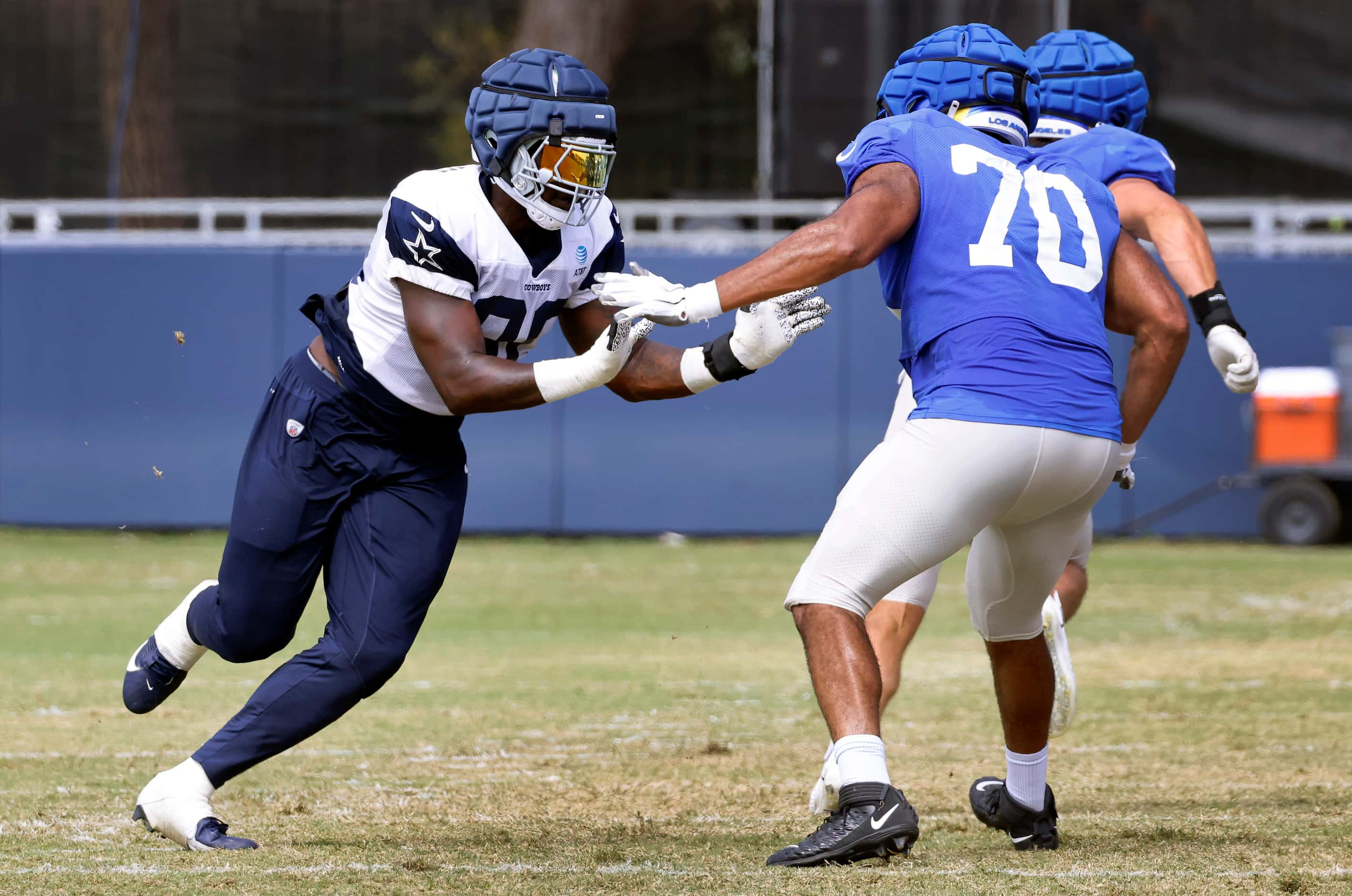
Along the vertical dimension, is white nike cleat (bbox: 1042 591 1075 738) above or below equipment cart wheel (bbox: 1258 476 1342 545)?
above

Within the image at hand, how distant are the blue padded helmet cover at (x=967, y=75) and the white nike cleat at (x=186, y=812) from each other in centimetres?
246

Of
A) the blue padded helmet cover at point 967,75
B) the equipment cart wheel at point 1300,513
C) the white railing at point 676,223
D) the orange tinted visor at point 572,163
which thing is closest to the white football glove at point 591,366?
the orange tinted visor at point 572,163

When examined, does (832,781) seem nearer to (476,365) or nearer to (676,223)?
(476,365)

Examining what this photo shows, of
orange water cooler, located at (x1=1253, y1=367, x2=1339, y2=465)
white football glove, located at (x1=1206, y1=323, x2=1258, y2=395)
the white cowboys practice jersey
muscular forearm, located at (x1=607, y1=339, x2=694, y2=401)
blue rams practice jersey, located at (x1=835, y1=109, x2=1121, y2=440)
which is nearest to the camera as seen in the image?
blue rams practice jersey, located at (x1=835, y1=109, x2=1121, y2=440)

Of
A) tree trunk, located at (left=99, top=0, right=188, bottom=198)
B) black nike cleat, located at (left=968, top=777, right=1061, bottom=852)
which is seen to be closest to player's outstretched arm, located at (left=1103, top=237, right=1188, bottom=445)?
black nike cleat, located at (left=968, top=777, right=1061, bottom=852)

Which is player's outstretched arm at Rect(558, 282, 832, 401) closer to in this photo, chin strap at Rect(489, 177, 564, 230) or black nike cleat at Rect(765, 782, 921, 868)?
chin strap at Rect(489, 177, 564, 230)

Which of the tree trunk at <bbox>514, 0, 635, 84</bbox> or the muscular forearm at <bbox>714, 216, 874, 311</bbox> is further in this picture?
the tree trunk at <bbox>514, 0, 635, 84</bbox>

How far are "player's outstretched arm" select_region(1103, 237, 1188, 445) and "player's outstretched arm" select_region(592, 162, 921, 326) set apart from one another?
2.16 feet

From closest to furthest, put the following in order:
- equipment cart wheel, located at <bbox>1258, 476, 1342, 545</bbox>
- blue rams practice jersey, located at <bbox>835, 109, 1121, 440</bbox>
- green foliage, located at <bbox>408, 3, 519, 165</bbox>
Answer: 1. blue rams practice jersey, located at <bbox>835, 109, 1121, 440</bbox>
2. equipment cart wheel, located at <bbox>1258, 476, 1342, 545</bbox>
3. green foliage, located at <bbox>408, 3, 519, 165</bbox>

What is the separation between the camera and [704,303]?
142 inches

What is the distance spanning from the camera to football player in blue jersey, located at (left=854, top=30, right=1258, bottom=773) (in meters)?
4.57

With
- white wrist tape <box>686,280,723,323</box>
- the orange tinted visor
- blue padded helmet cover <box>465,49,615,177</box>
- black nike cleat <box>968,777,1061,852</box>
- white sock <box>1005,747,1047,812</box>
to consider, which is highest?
blue padded helmet cover <box>465,49,615,177</box>

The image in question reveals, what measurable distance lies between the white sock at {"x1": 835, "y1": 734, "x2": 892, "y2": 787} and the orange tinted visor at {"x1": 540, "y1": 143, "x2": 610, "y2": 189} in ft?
→ 5.09

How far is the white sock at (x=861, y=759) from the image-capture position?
3561 mm
